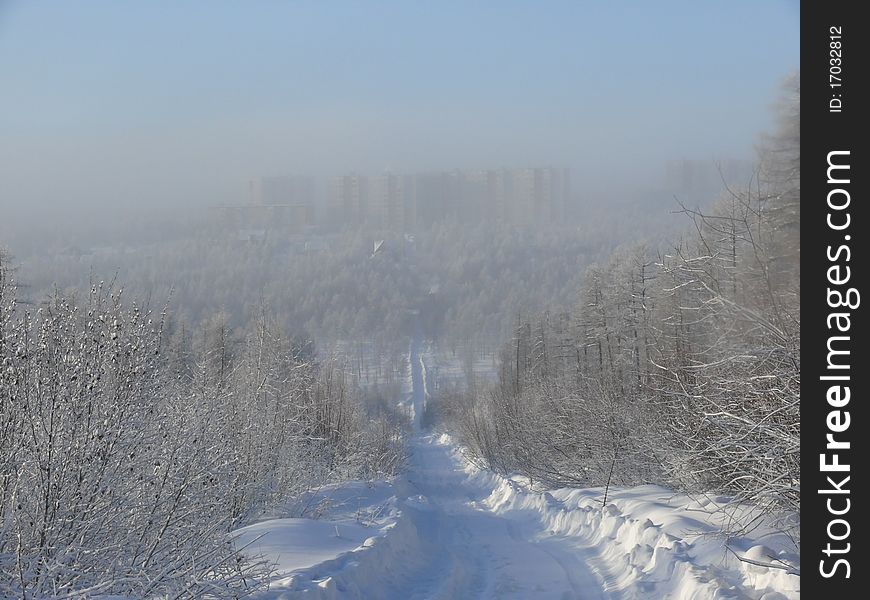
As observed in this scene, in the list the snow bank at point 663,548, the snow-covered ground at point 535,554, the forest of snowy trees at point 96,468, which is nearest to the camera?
the forest of snowy trees at point 96,468

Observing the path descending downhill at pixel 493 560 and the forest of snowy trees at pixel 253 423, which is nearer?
the forest of snowy trees at pixel 253 423

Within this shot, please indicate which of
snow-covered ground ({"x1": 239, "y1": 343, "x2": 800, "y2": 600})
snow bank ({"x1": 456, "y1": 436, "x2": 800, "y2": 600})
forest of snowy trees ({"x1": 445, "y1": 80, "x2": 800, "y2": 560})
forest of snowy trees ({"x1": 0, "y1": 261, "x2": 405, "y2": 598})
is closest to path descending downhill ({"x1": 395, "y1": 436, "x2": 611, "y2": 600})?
snow-covered ground ({"x1": 239, "y1": 343, "x2": 800, "y2": 600})

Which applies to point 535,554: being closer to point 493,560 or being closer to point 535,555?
point 535,555

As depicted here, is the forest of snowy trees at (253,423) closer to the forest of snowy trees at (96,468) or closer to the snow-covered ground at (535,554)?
the forest of snowy trees at (96,468)

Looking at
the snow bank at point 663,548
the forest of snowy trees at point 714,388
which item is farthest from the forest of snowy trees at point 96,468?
the forest of snowy trees at point 714,388

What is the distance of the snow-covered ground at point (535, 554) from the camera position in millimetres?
7520

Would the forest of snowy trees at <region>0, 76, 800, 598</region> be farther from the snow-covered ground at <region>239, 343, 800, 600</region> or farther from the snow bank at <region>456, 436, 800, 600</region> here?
the snow-covered ground at <region>239, 343, 800, 600</region>

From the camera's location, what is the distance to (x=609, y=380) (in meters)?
24.1

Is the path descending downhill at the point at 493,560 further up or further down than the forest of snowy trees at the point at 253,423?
further down
